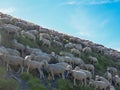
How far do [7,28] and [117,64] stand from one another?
697 inches

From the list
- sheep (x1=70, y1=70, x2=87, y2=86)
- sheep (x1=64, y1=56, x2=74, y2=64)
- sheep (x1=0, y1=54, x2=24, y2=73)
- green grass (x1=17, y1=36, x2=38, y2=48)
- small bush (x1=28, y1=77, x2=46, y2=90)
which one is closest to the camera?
small bush (x1=28, y1=77, x2=46, y2=90)

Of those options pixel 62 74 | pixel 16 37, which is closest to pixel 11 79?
pixel 62 74

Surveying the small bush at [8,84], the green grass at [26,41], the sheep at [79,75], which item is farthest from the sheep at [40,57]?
the small bush at [8,84]

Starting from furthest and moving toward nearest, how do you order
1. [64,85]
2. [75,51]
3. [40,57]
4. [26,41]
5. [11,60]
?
1. [75,51]
2. [26,41]
3. [40,57]
4. [64,85]
5. [11,60]

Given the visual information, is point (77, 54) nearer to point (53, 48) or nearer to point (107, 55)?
point (53, 48)

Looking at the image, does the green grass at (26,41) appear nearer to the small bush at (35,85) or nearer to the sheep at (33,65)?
the sheep at (33,65)

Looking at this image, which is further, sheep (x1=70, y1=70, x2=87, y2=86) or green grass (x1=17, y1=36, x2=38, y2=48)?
green grass (x1=17, y1=36, x2=38, y2=48)

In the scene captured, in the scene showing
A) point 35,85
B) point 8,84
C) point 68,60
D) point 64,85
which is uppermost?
point 68,60

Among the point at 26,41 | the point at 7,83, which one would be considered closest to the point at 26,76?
the point at 7,83

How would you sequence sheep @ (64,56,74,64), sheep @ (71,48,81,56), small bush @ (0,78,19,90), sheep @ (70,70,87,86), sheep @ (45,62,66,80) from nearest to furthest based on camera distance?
small bush @ (0,78,19,90)
sheep @ (45,62,66,80)
sheep @ (70,70,87,86)
sheep @ (64,56,74,64)
sheep @ (71,48,81,56)

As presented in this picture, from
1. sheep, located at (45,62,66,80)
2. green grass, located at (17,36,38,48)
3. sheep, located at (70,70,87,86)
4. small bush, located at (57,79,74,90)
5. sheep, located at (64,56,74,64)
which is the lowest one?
small bush, located at (57,79,74,90)

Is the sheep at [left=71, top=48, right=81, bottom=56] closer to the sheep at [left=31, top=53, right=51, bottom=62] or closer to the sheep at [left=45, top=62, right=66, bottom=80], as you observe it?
the sheep at [left=31, top=53, right=51, bottom=62]

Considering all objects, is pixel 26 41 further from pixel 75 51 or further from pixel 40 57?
pixel 75 51

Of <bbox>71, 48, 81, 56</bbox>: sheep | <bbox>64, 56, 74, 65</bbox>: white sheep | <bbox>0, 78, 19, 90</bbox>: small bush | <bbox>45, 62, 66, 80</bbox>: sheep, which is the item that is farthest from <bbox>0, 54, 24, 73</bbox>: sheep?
<bbox>71, 48, 81, 56</bbox>: sheep
